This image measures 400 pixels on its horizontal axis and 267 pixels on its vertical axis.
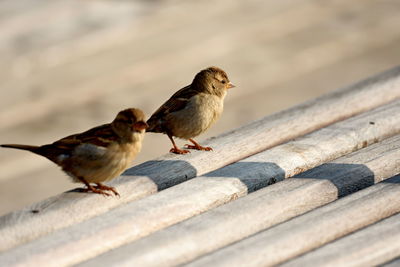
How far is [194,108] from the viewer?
5477 millimetres

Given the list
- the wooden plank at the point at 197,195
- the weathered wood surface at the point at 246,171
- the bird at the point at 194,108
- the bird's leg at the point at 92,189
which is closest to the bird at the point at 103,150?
the bird's leg at the point at 92,189

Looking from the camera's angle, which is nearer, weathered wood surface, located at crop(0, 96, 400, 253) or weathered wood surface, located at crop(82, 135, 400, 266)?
weathered wood surface, located at crop(82, 135, 400, 266)

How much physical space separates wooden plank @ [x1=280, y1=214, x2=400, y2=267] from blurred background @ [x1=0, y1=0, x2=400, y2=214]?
465 centimetres

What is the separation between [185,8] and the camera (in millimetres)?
10547

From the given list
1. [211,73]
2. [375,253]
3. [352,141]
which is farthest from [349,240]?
[211,73]

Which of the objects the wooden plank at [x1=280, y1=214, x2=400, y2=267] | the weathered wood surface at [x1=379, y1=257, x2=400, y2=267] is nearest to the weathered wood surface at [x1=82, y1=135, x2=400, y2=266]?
the wooden plank at [x1=280, y1=214, x2=400, y2=267]

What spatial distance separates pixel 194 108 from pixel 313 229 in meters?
1.90

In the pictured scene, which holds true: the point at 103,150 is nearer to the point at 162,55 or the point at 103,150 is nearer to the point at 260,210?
the point at 260,210

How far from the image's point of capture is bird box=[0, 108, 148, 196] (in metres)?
4.38

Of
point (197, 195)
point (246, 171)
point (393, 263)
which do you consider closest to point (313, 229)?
point (393, 263)

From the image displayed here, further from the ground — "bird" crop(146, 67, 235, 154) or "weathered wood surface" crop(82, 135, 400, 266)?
"bird" crop(146, 67, 235, 154)

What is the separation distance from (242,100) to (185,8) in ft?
6.70

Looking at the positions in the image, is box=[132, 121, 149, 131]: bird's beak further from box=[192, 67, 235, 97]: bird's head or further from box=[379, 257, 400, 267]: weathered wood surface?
box=[379, 257, 400, 267]: weathered wood surface

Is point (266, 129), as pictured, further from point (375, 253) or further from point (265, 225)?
point (375, 253)
